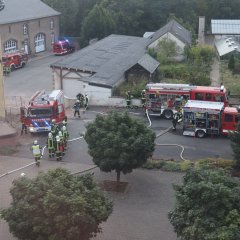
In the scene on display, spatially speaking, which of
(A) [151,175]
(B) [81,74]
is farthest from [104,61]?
(A) [151,175]

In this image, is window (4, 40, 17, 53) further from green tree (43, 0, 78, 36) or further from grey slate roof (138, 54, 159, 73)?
grey slate roof (138, 54, 159, 73)

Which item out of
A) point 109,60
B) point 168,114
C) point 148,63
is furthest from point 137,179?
point 109,60

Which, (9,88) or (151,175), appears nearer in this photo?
(151,175)

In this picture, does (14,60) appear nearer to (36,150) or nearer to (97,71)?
(97,71)

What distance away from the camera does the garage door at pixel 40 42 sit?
54312 millimetres

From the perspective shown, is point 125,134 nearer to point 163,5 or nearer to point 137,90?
point 137,90

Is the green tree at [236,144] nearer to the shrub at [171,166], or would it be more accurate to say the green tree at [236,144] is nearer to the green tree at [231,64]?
the shrub at [171,166]

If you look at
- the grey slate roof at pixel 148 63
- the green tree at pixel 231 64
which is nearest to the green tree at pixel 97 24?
the grey slate roof at pixel 148 63

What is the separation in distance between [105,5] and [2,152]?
116 feet

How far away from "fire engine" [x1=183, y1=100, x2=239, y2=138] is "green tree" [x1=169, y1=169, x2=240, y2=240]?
12.5m

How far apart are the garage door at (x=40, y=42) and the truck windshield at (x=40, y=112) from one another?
91.5 feet

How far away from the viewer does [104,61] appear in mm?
39281

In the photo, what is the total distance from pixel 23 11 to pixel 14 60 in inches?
A: 346

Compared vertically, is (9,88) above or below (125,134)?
below
